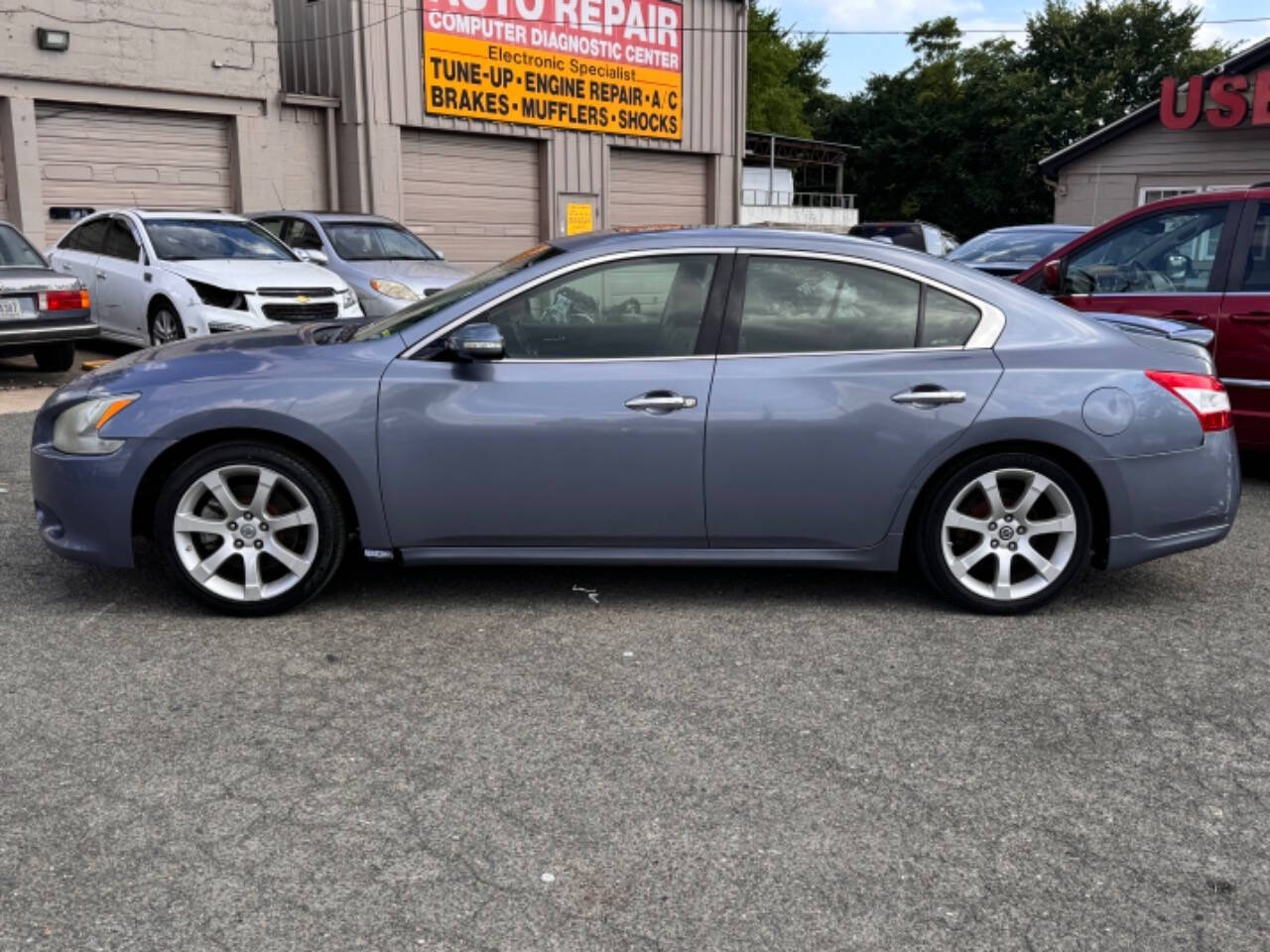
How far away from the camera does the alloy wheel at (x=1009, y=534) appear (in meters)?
4.70

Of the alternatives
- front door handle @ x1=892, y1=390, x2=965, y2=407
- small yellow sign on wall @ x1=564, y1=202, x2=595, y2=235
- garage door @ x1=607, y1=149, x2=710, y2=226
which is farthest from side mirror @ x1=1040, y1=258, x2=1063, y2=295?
garage door @ x1=607, y1=149, x2=710, y2=226

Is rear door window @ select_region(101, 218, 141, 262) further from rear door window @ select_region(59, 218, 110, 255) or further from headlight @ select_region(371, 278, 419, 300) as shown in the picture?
headlight @ select_region(371, 278, 419, 300)

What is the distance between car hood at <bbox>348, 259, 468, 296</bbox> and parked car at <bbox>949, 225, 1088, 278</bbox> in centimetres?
527

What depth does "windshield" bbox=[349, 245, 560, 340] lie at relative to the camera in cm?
483

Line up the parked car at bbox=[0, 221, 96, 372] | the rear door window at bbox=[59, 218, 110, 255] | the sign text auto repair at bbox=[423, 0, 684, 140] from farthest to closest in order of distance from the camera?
the sign text auto repair at bbox=[423, 0, 684, 140] < the rear door window at bbox=[59, 218, 110, 255] < the parked car at bbox=[0, 221, 96, 372]

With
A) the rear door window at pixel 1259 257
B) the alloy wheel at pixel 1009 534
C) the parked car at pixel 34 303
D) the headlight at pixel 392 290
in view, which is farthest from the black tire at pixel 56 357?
the rear door window at pixel 1259 257

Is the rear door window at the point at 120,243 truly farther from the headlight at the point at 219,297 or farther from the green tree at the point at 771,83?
the green tree at the point at 771,83

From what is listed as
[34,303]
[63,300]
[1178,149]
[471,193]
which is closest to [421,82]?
[471,193]

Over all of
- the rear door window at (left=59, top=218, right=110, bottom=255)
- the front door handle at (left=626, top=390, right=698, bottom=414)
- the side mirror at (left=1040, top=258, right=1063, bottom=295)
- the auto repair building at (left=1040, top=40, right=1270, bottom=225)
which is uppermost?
the auto repair building at (left=1040, top=40, right=1270, bottom=225)

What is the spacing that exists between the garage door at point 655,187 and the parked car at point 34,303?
11653mm

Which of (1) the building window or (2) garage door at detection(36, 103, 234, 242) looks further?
(1) the building window

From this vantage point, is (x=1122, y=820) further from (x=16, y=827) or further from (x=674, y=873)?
(x=16, y=827)

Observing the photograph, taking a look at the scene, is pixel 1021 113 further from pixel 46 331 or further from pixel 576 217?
pixel 46 331

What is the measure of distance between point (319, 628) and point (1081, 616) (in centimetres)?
299
